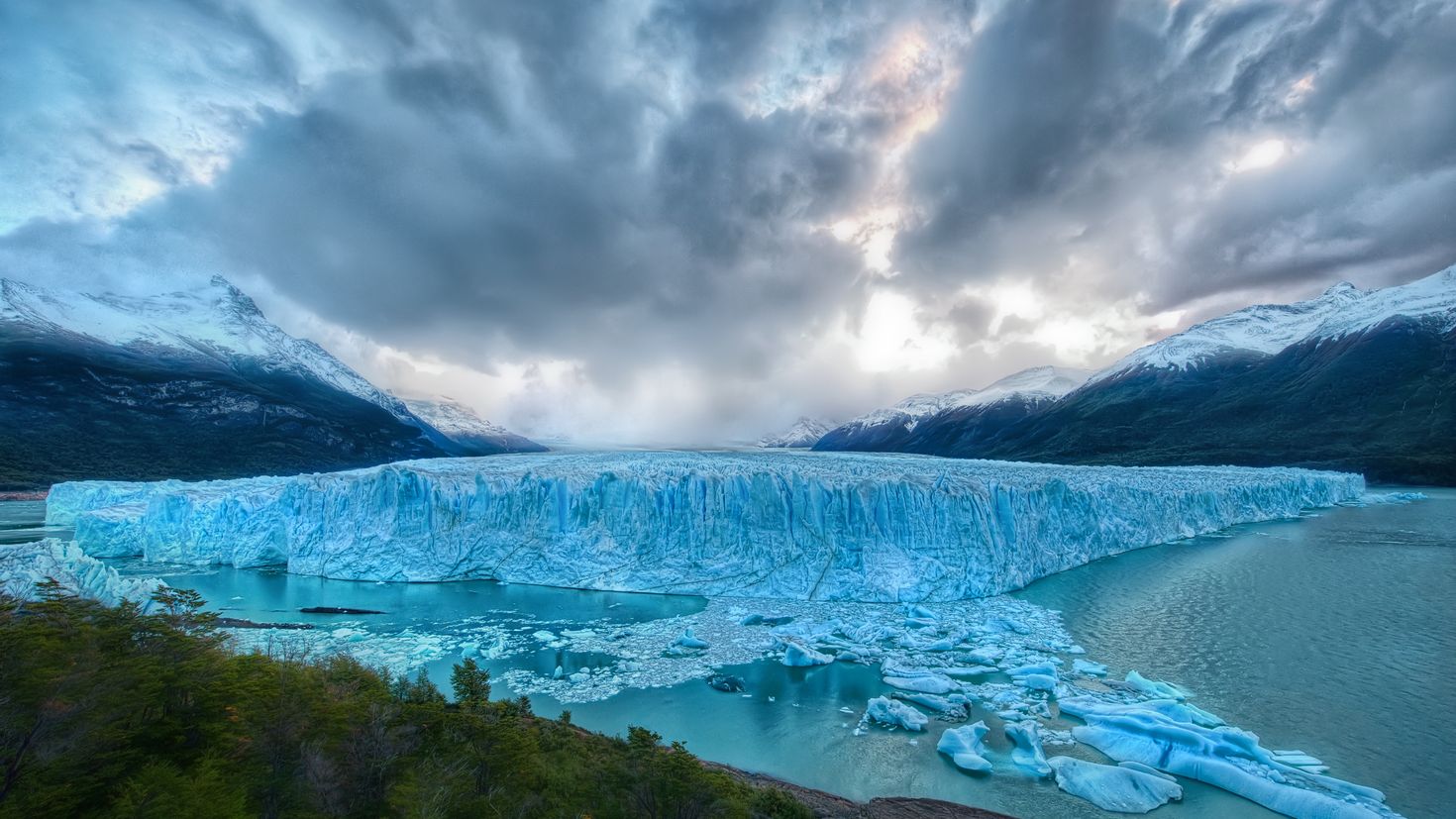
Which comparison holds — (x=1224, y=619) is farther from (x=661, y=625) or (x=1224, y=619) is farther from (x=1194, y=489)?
(x=1194, y=489)

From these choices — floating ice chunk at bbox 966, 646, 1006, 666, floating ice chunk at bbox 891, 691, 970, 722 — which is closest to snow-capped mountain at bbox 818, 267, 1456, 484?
floating ice chunk at bbox 966, 646, 1006, 666

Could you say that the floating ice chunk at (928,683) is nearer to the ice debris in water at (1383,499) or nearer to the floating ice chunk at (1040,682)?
the floating ice chunk at (1040,682)

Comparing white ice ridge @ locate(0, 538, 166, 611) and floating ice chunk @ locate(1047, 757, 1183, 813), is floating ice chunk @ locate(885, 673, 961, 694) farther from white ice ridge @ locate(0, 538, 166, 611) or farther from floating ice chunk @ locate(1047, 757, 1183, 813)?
white ice ridge @ locate(0, 538, 166, 611)

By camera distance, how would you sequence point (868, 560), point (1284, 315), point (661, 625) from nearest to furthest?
1. point (661, 625)
2. point (868, 560)
3. point (1284, 315)

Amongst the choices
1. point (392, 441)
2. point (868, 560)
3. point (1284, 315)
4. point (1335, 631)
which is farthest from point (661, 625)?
point (1284, 315)

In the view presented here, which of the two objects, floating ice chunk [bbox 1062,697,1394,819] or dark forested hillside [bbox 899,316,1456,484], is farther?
dark forested hillside [bbox 899,316,1456,484]
